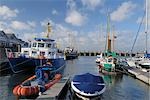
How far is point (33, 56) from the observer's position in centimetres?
3547

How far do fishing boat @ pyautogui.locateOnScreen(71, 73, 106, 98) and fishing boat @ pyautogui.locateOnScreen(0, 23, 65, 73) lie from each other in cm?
1722

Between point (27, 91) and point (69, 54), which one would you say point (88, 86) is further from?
point (69, 54)

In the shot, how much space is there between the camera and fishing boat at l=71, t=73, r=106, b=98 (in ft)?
51.6

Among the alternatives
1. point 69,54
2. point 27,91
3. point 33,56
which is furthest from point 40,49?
point 69,54

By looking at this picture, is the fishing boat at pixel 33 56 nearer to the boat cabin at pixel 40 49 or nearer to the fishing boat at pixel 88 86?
the boat cabin at pixel 40 49

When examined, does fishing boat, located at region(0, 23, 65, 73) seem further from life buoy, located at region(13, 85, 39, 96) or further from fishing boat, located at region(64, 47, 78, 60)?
fishing boat, located at region(64, 47, 78, 60)

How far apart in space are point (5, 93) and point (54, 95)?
20.7ft

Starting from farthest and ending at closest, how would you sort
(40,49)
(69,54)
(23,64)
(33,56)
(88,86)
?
(69,54), (40,49), (33,56), (23,64), (88,86)

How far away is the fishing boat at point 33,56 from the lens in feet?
110

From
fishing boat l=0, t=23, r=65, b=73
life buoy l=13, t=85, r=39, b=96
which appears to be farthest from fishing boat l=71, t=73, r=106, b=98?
fishing boat l=0, t=23, r=65, b=73

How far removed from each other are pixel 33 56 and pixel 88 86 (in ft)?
67.6

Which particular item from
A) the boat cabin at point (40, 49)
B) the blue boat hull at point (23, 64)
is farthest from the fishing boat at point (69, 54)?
the blue boat hull at point (23, 64)

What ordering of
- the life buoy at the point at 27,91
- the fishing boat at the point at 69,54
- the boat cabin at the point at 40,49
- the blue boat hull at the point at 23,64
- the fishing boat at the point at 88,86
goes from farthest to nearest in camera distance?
the fishing boat at the point at 69,54, the boat cabin at the point at 40,49, the blue boat hull at the point at 23,64, the life buoy at the point at 27,91, the fishing boat at the point at 88,86

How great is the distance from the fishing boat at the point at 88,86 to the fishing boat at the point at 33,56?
17.2 meters
